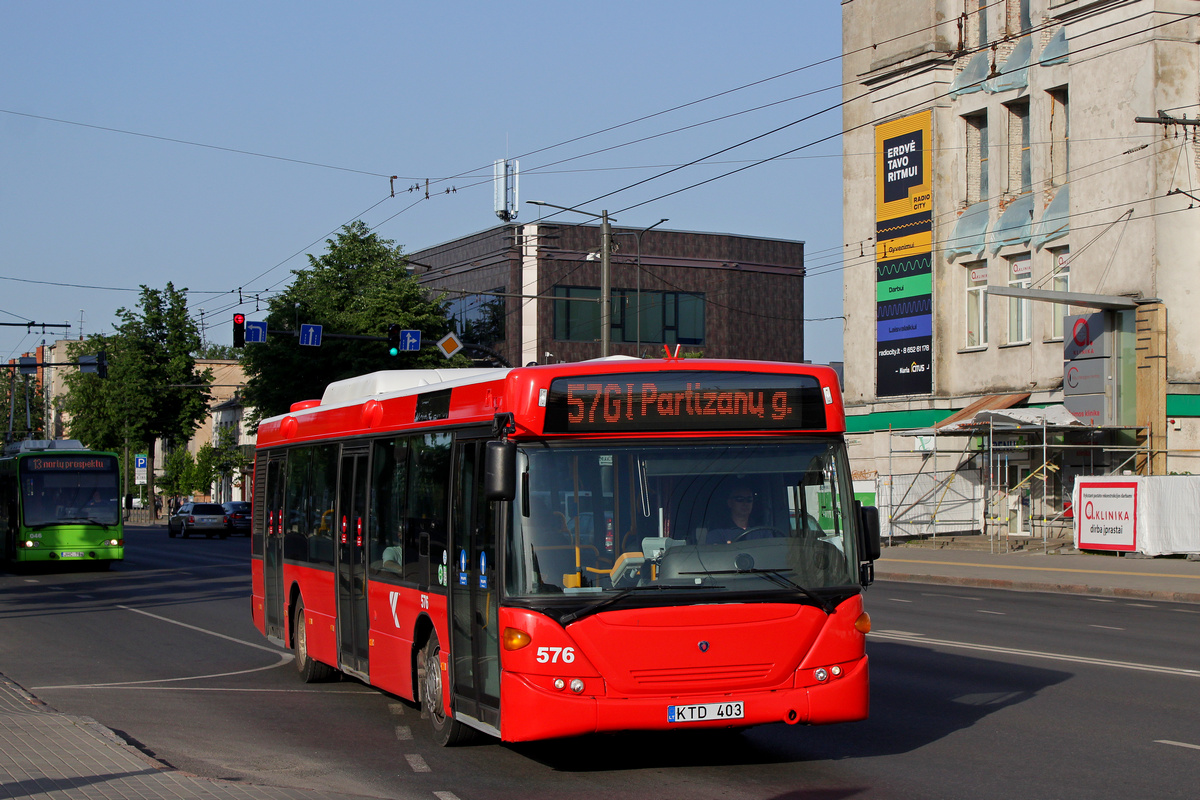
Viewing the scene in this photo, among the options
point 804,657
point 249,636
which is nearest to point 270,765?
point 804,657

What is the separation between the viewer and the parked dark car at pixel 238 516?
57094 mm

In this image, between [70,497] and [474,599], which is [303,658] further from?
[70,497]

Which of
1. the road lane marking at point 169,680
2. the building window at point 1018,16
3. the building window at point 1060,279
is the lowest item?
the road lane marking at point 169,680

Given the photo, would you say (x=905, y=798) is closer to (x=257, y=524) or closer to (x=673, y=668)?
(x=673, y=668)

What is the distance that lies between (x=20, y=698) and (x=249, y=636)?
591 cm

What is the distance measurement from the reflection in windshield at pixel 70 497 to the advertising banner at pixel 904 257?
22618 millimetres

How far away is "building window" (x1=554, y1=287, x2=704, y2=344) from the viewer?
213ft

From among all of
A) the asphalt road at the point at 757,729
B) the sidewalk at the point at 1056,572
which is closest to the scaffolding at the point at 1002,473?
the sidewalk at the point at 1056,572

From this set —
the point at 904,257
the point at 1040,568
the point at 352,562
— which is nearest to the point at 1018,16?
the point at 904,257

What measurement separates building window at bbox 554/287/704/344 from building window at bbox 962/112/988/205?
26.4 metres

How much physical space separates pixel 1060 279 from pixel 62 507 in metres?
25.4

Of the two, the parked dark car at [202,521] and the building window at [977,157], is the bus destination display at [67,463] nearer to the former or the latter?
the building window at [977,157]

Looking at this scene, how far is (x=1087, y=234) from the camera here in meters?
34.2

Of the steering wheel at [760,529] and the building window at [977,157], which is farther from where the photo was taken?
the building window at [977,157]
